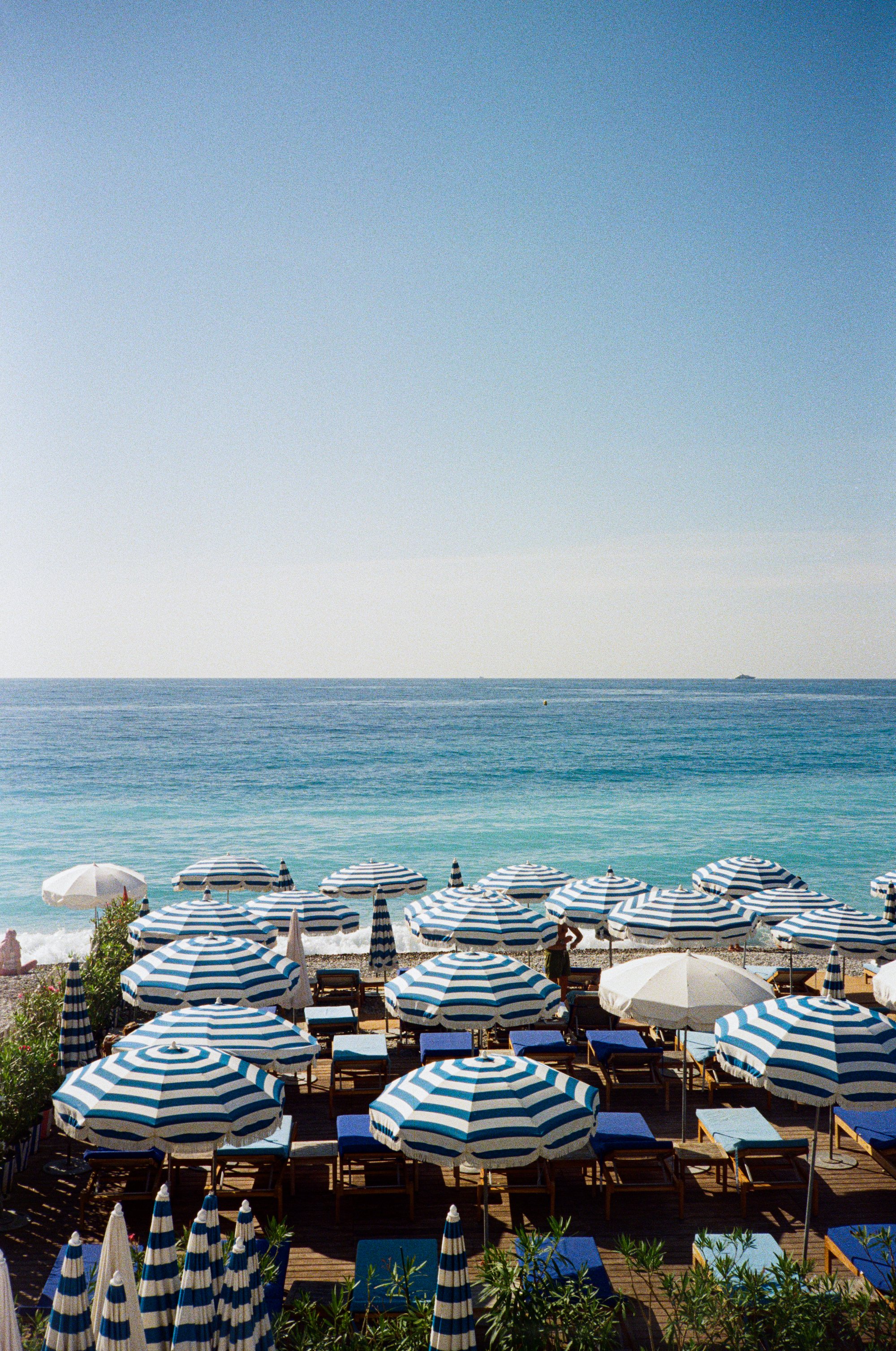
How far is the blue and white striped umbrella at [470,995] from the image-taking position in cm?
938

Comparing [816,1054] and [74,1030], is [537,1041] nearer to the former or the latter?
[816,1054]

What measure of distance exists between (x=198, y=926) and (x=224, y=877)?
4.61m

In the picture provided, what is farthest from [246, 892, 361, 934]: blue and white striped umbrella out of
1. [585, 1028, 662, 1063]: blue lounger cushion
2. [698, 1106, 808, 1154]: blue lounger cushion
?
[698, 1106, 808, 1154]: blue lounger cushion

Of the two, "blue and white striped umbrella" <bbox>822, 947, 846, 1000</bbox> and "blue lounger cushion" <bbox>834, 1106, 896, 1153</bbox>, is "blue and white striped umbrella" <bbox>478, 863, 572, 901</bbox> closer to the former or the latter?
"blue and white striped umbrella" <bbox>822, 947, 846, 1000</bbox>

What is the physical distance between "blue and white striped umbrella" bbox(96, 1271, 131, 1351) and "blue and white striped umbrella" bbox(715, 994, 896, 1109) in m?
4.82

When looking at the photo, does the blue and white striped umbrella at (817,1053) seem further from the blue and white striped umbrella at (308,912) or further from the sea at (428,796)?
the sea at (428,796)

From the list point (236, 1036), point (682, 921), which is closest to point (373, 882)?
point (682, 921)

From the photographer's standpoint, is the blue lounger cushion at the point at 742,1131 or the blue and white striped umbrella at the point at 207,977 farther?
the blue and white striped umbrella at the point at 207,977

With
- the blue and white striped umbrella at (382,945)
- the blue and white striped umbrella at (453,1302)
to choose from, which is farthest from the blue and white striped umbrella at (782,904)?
the blue and white striped umbrella at (453,1302)

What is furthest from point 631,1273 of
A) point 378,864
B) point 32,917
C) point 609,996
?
point 32,917

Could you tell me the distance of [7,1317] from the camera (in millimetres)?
4258

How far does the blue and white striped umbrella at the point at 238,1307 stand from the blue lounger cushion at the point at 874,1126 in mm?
6446

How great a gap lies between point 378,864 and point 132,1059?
10722mm

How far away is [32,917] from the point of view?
28125 mm
